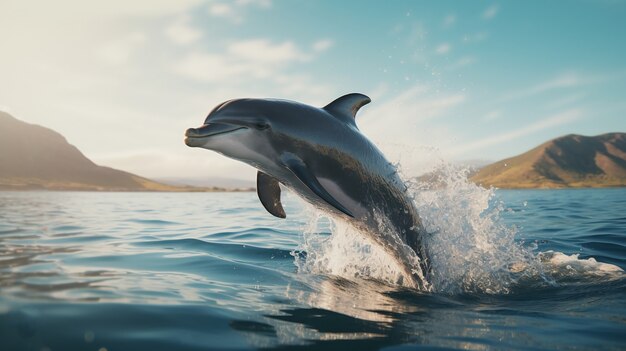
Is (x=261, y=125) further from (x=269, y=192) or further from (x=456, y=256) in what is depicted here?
(x=456, y=256)

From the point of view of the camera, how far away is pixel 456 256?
700cm

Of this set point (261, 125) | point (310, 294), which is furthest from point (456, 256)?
point (261, 125)

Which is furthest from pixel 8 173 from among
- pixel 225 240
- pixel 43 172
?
pixel 225 240

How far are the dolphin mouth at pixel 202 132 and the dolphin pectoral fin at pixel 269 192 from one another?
1.45 meters

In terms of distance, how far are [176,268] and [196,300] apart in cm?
236

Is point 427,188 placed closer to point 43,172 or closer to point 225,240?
point 225,240

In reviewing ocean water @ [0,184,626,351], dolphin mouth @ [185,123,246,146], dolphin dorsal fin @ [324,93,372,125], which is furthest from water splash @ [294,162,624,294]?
dolphin mouth @ [185,123,246,146]

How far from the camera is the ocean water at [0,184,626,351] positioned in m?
3.28

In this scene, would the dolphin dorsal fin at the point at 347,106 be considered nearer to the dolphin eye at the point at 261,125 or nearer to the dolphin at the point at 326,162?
the dolphin at the point at 326,162

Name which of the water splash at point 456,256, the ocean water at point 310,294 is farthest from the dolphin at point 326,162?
the ocean water at point 310,294

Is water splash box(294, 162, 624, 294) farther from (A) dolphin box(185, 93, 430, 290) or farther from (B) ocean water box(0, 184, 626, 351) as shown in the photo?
(A) dolphin box(185, 93, 430, 290)

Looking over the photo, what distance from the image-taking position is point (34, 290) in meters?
4.14

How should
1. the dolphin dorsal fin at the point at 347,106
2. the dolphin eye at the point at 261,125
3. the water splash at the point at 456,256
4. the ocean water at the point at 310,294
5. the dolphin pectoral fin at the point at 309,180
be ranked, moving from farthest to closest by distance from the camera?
the water splash at the point at 456,256 < the dolphin dorsal fin at the point at 347,106 < the dolphin eye at the point at 261,125 < the dolphin pectoral fin at the point at 309,180 < the ocean water at the point at 310,294

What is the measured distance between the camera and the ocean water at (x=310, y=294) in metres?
Answer: 3.28
